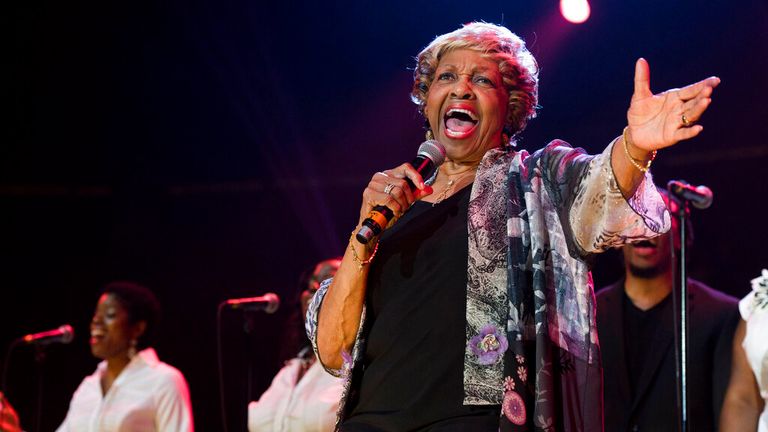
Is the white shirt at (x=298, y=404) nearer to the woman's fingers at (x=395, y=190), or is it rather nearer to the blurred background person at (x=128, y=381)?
the blurred background person at (x=128, y=381)

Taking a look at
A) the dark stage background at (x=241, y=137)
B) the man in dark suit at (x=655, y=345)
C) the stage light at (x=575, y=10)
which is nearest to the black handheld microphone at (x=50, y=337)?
the dark stage background at (x=241, y=137)

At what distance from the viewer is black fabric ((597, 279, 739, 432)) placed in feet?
13.0

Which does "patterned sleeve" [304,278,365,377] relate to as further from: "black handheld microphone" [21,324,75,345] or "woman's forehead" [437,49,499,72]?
"black handheld microphone" [21,324,75,345]

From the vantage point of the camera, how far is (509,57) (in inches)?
99.7

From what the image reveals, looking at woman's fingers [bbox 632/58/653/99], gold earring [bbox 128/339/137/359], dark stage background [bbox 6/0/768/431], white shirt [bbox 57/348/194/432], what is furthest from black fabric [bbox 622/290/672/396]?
gold earring [bbox 128/339/137/359]

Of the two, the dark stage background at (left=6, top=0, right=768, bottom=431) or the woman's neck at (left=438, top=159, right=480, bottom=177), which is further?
the dark stage background at (left=6, top=0, right=768, bottom=431)

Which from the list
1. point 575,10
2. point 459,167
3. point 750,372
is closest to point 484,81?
point 459,167

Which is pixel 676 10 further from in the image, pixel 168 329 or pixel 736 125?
pixel 168 329

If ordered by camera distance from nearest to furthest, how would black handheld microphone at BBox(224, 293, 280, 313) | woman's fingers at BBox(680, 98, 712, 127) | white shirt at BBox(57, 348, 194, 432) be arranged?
1. woman's fingers at BBox(680, 98, 712, 127)
2. black handheld microphone at BBox(224, 293, 280, 313)
3. white shirt at BBox(57, 348, 194, 432)

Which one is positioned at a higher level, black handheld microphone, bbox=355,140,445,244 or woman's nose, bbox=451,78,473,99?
woman's nose, bbox=451,78,473,99

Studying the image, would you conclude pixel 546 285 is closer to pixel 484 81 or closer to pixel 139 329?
pixel 484 81

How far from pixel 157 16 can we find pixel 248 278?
6.75ft

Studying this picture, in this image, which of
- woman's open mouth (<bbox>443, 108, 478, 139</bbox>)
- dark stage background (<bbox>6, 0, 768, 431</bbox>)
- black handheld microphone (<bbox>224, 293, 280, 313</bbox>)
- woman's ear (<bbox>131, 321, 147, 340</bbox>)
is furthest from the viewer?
woman's ear (<bbox>131, 321, 147, 340</bbox>)

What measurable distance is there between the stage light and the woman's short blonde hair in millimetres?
2661
